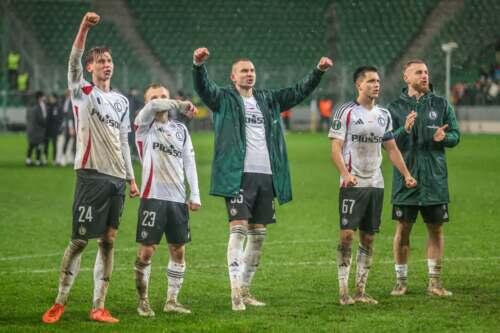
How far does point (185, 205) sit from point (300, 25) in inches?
1478

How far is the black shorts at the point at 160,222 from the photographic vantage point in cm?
900

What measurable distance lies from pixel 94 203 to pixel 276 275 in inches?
124

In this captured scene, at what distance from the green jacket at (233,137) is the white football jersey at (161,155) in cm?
41

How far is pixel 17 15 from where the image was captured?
154 ft

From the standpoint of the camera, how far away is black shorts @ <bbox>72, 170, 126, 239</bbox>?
28.6 ft

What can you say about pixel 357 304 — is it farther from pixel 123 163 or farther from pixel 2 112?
pixel 2 112

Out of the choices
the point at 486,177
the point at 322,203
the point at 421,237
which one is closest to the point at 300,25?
the point at 486,177

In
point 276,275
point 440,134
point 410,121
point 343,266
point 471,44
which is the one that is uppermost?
point 471,44

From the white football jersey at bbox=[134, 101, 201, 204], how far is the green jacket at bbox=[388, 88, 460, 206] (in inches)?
89.8

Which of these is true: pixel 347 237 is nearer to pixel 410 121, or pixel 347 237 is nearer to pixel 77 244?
pixel 410 121

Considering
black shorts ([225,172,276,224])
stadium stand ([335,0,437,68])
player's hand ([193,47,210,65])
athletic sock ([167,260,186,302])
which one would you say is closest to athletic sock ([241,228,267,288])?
black shorts ([225,172,276,224])

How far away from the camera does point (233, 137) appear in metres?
9.52

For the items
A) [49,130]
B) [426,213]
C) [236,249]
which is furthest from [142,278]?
[49,130]

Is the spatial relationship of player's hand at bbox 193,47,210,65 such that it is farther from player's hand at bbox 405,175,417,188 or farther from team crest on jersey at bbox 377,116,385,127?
player's hand at bbox 405,175,417,188
